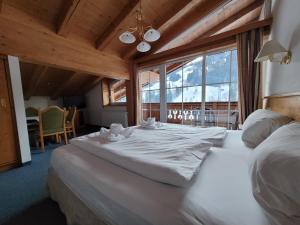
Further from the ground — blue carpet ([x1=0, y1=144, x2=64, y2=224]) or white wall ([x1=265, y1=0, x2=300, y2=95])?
white wall ([x1=265, y1=0, x2=300, y2=95])

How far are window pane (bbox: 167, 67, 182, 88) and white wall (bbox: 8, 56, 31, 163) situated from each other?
313 centimetres

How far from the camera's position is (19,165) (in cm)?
245

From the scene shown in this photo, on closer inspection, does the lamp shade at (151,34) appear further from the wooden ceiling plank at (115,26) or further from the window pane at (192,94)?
the window pane at (192,94)

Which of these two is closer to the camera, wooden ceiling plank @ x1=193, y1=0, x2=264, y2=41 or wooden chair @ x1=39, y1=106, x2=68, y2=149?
wooden ceiling plank @ x1=193, y1=0, x2=264, y2=41

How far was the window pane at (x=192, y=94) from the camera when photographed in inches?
139

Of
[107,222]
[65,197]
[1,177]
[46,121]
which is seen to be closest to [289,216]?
[107,222]

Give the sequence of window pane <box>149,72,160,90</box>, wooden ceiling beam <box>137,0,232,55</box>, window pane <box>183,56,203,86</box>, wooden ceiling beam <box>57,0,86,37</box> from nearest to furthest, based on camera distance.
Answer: wooden ceiling beam <box>57,0,86,37</box> → wooden ceiling beam <box>137,0,232,55</box> → window pane <box>183,56,203,86</box> → window pane <box>149,72,160,90</box>

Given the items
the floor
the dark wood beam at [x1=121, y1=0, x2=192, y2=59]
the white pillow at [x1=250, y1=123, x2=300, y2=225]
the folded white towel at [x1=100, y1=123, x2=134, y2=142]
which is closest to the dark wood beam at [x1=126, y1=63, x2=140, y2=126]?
the dark wood beam at [x1=121, y1=0, x2=192, y2=59]

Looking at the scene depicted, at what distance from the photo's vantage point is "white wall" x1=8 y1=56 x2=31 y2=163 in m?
2.33

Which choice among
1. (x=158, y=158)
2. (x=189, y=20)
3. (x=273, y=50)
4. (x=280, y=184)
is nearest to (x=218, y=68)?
(x=189, y=20)

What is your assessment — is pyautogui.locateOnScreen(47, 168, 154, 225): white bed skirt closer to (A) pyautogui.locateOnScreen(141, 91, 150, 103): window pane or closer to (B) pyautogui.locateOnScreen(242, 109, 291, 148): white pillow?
(B) pyautogui.locateOnScreen(242, 109, 291, 148): white pillow

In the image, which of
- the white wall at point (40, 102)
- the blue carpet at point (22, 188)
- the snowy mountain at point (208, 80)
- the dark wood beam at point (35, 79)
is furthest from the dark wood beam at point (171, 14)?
the white wall at point (40, 102)

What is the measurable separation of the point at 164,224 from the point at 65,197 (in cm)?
103

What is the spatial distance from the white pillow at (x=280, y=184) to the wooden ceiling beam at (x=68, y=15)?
2.90 meters
